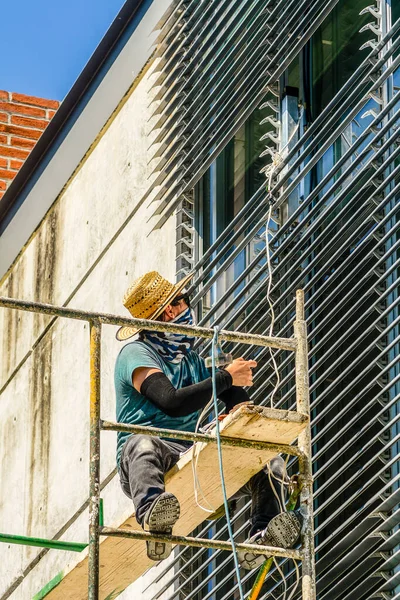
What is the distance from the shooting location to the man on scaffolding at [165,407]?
6.84 m

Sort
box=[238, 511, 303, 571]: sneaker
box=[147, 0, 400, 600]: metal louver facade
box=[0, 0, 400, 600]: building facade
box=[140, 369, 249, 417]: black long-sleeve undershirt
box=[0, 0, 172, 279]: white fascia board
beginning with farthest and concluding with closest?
box=[0, 0, 172, 279]: white fascia board → box=[0, 0, 400, 600]: building facade → box=[147, 0, 400, 600]: metal louver facade → box=[140, 369, 249, 417]: black long-sleeve undershirt → box=[238, 511, 303, 571]: sneaker

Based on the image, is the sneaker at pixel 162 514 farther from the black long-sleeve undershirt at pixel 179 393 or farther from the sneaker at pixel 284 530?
the black long-sleeve undershirt at pixel 179 393

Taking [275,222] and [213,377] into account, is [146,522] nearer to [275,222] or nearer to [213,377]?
[213,377]

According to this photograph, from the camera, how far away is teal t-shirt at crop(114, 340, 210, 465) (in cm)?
747

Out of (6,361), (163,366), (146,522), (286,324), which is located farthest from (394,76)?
(6,361)

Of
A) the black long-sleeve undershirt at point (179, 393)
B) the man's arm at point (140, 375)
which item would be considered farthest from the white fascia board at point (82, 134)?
the black long-sleeve undershirt at point (179, 393)

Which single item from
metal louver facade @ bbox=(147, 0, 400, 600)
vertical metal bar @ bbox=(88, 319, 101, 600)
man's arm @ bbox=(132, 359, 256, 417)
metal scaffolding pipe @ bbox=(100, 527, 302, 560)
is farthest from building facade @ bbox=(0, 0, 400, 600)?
vertical metal bar @ bbox=(88, 319, 101, 600)

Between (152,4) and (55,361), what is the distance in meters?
3.23

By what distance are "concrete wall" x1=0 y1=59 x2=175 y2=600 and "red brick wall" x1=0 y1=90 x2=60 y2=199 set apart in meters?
1.68

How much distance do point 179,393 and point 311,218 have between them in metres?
1.84

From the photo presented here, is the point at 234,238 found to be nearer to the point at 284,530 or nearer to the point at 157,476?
the point at 157,476

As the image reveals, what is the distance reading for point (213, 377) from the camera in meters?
6.96

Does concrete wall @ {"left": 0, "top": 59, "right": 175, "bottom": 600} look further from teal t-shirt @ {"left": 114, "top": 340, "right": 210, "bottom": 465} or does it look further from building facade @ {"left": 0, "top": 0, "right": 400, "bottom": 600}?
teal t-shirt @ {"left": 114, "top": 340, "right": 210, "bottom": 465}

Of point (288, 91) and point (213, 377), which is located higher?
point (288, 91)
